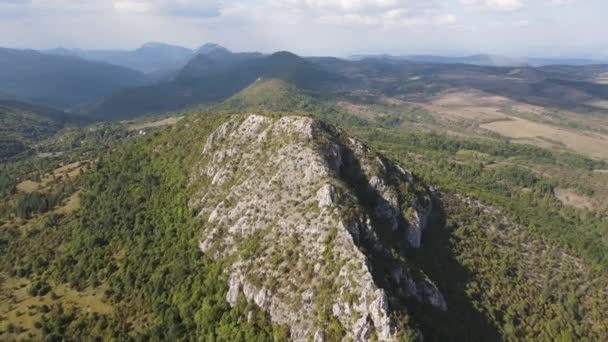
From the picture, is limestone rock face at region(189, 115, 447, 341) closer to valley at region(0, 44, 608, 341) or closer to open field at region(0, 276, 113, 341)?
valley at region(0, 44, 608, 341)

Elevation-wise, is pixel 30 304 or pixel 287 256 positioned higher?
pixel 287 256

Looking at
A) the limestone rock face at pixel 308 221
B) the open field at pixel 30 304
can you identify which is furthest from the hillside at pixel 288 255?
the open field at pixel 30 304

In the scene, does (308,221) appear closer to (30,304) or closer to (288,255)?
(288,255)

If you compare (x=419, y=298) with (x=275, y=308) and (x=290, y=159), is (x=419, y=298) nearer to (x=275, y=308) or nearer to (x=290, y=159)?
(x=275, y=308)

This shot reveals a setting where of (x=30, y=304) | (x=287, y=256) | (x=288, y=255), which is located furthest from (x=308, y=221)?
(x=30, y=304)

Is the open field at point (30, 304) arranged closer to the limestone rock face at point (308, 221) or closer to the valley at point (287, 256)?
the valley at point (287, 256)

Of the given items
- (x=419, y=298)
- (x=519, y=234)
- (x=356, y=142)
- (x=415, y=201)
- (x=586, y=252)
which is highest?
(x=356, y=142)

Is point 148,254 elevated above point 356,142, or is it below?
below

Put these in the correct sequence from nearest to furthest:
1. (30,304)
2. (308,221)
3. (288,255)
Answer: (288,255) < (308,221) < (30,304)

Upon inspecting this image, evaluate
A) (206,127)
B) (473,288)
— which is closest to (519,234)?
(473,288)
